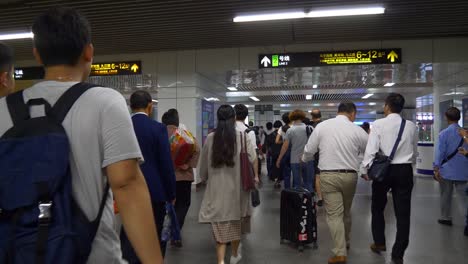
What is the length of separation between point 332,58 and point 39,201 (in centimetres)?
861

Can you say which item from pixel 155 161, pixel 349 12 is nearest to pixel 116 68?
pixel 349 12

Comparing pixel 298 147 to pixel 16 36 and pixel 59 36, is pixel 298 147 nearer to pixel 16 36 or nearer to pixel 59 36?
pixel 59 36

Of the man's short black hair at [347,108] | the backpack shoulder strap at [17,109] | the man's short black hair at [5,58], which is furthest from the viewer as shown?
the man's short black hair at [347,108]

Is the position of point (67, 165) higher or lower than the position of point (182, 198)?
higher

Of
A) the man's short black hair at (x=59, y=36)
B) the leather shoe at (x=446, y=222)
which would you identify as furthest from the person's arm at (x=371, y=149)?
the man's short black hair at (x=59, y=36)

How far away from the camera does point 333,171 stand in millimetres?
4297

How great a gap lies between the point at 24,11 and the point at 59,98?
277 inches

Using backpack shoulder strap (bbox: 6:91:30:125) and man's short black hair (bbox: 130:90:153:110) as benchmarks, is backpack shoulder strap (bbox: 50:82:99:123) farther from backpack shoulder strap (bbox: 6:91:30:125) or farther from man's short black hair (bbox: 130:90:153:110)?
man's short black hair (bbox: 130:90:153:110)

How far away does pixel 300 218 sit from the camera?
15.5ft

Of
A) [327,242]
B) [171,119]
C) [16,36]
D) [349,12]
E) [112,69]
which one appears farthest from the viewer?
[112,69]

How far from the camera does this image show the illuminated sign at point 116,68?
1012 centimetres

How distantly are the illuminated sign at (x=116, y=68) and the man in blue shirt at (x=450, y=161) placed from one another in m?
7.34

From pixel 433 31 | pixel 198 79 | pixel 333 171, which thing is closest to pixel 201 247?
pixel 333 171

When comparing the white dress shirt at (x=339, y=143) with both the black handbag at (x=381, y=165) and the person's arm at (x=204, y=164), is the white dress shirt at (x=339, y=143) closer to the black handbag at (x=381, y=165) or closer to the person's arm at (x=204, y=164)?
the black handbag at (x=381, y=165)
